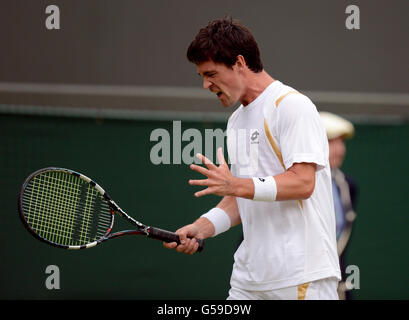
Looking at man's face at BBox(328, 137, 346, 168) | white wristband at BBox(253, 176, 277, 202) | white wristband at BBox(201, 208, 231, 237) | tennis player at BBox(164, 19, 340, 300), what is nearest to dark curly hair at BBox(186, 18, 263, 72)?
tennis player at BBox(164, 19, 340, 300)

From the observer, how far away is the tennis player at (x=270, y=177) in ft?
7.68

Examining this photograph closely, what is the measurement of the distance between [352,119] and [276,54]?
88cm

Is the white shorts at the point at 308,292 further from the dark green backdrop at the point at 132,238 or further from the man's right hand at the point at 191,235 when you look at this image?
the dark green backdrop at the point at 132,238

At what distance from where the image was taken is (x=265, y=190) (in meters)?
2.33

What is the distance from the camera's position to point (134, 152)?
5.28m

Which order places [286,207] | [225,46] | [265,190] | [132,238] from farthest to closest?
[132,238]
[225,46]
[286,207]
[265,190]

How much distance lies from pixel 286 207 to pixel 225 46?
0.65 metres

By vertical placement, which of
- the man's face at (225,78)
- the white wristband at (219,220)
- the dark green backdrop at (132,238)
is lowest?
the dark green backdrop at (132,238)

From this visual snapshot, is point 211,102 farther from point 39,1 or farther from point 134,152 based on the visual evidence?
point 39,1

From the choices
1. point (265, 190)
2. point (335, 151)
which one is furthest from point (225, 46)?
point (335, 151)

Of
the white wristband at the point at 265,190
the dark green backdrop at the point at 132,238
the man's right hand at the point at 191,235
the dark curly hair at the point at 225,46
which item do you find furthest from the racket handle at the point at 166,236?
the dark green backdrop at the point at 132,238

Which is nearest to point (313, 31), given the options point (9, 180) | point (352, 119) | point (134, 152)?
point (352, 119)

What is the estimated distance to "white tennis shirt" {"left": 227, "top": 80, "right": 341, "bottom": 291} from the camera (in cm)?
237

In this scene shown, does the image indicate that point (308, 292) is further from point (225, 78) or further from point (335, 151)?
point (335, 151)
